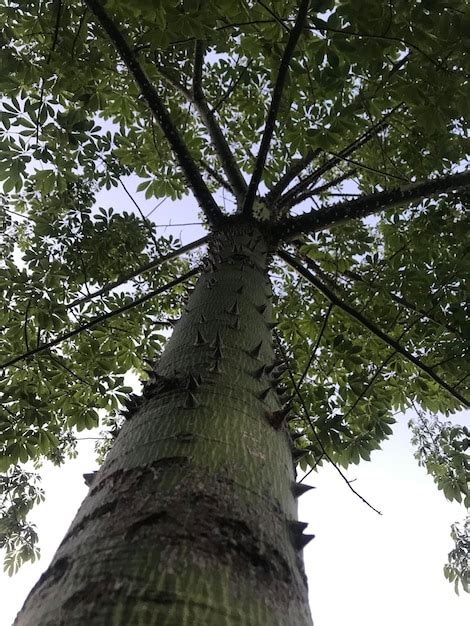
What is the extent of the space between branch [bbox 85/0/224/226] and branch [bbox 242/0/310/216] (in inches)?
10.7

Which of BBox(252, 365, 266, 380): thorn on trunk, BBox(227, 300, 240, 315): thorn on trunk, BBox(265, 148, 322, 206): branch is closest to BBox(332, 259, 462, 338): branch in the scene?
BBox(265, 148, 322, 206): branch

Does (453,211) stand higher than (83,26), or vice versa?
(453,211)

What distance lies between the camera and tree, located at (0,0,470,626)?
3.16ft

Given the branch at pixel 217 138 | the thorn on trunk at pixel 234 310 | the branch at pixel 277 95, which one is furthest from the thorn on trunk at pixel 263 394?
the branch at pixel 217 138

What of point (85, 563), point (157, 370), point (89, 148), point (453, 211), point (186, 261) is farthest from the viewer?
point (186, 261)

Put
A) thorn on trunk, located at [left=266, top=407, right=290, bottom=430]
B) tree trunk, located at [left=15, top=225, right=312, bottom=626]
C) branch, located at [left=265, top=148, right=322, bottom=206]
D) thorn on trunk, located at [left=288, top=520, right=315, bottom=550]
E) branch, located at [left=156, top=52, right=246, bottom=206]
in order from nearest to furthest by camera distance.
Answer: tree trunk, located at [left=15, top=225, right=312, bottom=626] < thorn on trunk, located at [left=288, top=520, right=315, bottom=550] < thorn on trunk, located at [left=266, top=407, right=290, bottom=430] < branch, located at [left=156, top=52, right=246, bottom=206] < branch, located at [left=265, top=148, right=322, bottom=206]

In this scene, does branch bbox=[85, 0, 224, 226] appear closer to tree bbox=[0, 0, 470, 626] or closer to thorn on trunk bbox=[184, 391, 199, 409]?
tree bbox=[0, 0, 470, 626]

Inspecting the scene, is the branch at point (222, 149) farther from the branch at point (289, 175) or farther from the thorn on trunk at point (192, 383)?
the thorn on trunk at point (192, 383)

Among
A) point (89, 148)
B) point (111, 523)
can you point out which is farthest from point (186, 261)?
point (111, 523)

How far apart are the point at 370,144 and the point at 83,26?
99.5 inches

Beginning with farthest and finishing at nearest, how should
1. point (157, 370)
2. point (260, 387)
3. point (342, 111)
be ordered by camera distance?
point (342, 111) < point (157, 370) < point (260, 387)

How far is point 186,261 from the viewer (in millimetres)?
5414

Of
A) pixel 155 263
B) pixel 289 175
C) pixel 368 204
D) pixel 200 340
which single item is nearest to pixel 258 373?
pixel 200 340

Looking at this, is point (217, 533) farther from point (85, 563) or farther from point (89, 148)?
point (89, 148)
